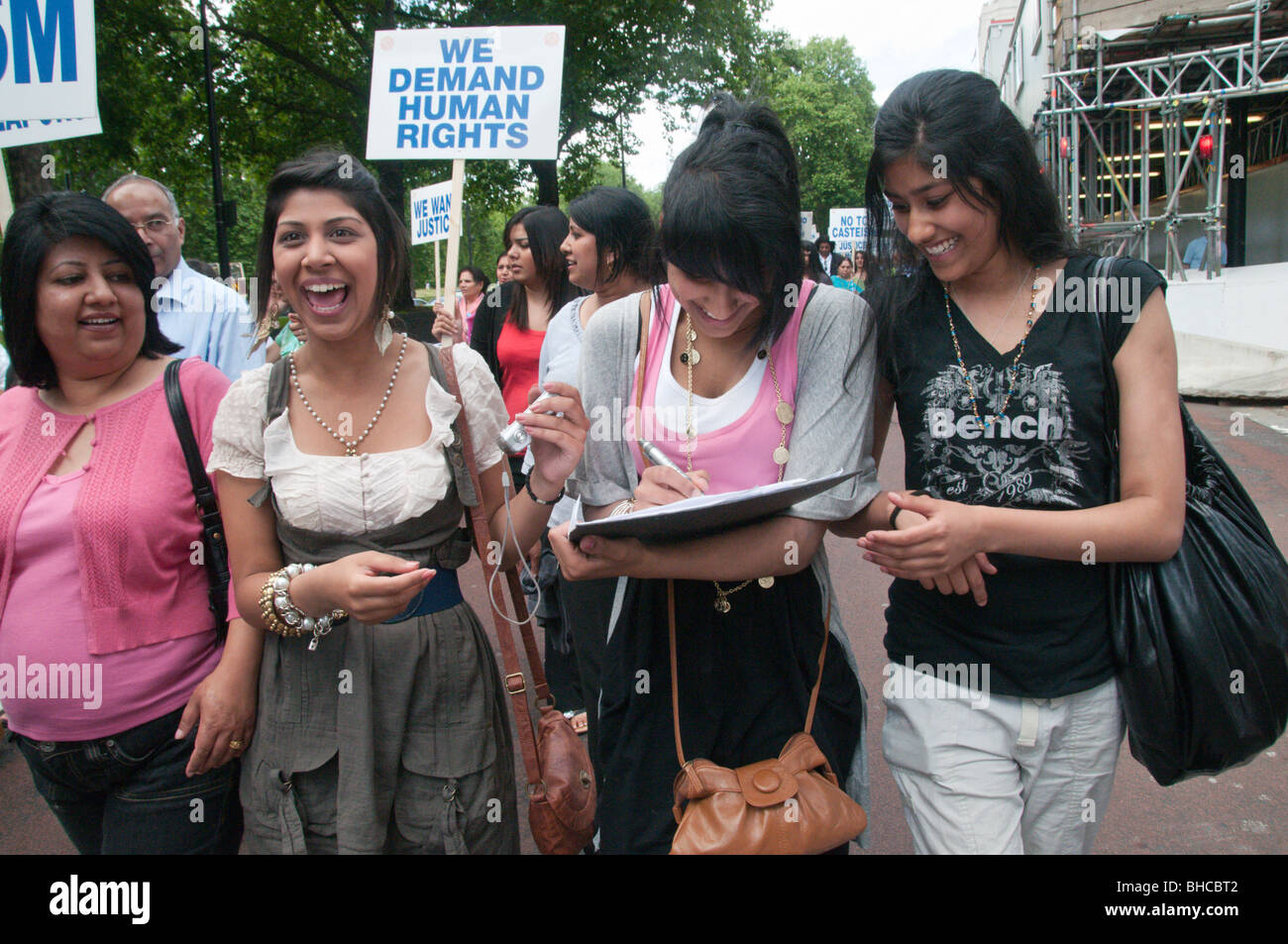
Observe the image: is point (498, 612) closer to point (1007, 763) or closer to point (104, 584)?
point (104, 584)

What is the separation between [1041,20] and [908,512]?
22018 mm

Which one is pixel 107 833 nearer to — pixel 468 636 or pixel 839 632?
pixel 468 636

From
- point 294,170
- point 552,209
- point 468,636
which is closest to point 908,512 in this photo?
point 468,636

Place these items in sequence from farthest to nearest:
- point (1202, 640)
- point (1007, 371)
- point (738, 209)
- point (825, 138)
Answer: point (825, 138) < point (1007, 371) < point (1202, 640) < point (738, 209)

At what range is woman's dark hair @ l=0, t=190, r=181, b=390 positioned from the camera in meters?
2.23

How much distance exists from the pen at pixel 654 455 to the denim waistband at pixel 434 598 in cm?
54

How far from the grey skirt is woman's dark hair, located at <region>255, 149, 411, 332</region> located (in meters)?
0.76

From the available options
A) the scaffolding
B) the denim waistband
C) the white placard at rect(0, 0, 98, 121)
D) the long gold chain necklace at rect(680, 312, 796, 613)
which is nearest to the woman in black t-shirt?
the long gold chain necklace at rect(680, 312, 796, 613)

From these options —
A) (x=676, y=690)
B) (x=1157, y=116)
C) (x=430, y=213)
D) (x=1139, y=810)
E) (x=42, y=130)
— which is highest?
(x=1157, y=116)

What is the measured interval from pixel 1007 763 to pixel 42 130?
177 inches

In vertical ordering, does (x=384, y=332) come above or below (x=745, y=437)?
above

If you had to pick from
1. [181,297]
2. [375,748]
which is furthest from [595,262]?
[375,748]

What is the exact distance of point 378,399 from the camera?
2.11m

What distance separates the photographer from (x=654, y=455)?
1.82m
